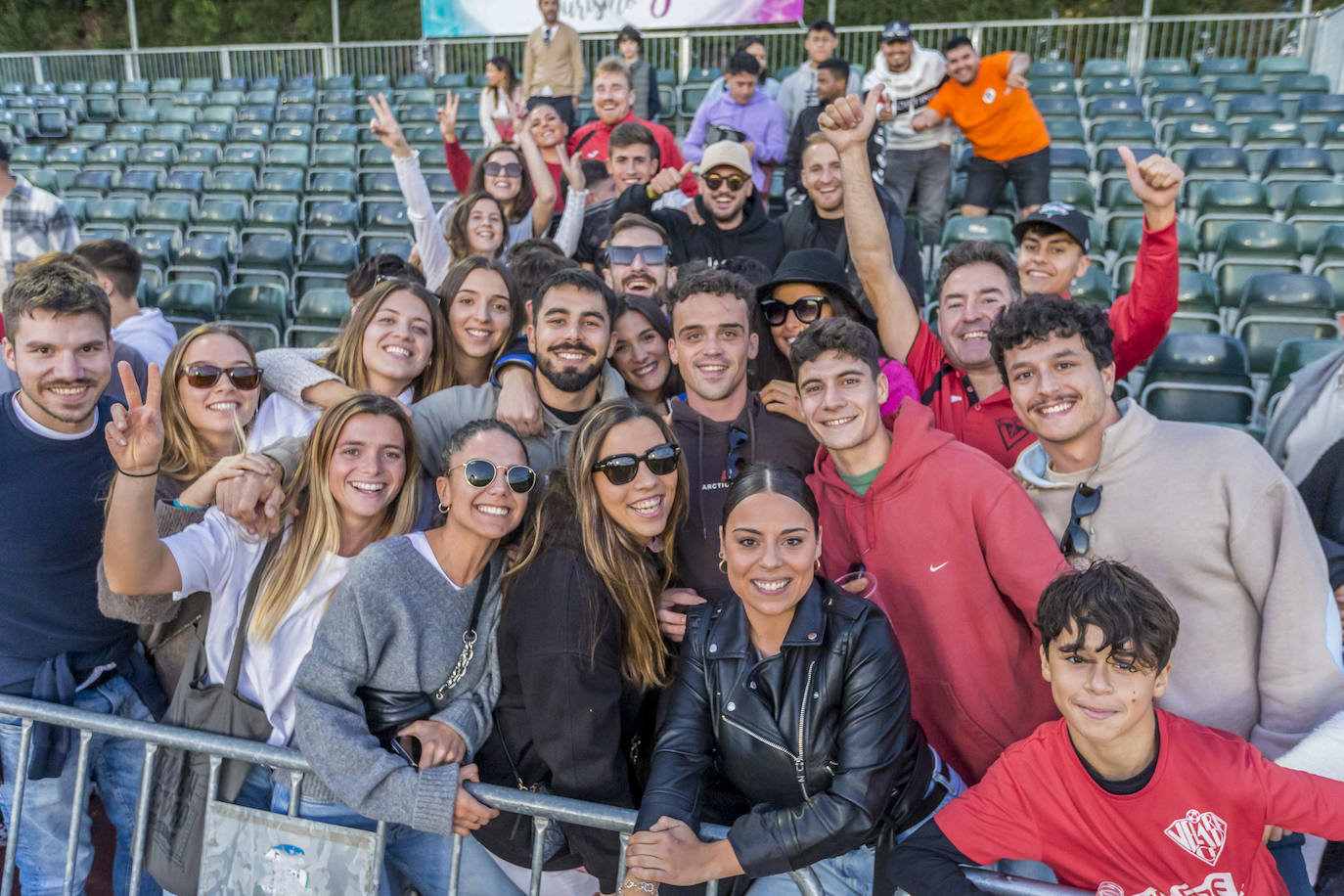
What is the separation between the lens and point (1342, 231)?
6375mm

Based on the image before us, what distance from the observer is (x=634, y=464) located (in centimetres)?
233

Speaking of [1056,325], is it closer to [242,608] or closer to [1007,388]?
[1007,388]

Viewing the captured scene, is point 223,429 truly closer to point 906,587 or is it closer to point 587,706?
point 587,706

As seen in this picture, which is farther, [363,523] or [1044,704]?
[363,523]

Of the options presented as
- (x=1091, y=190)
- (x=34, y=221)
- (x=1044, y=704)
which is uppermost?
(x=1091, y=190)

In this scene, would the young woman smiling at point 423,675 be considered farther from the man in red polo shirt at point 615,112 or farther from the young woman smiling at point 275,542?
the man in red polo shirt at point 615,112

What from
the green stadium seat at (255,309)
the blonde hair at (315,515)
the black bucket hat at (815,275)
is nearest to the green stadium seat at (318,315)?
the green stadium seat at (255,309)

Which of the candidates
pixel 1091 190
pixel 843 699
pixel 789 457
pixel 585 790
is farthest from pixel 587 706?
pixel 1091 190

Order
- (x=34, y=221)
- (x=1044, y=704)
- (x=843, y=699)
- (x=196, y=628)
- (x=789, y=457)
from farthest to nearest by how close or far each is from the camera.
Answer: (x=34, y=221) → (x=789, y=457) → (x=196, y=628) → (x=1044, y=704) → (x=843, y=699)

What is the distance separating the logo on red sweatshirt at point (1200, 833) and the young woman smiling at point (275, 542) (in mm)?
1935

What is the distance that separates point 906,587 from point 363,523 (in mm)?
1437

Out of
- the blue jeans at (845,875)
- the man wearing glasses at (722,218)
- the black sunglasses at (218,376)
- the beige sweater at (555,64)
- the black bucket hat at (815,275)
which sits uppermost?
the beige sweater at (555,64)

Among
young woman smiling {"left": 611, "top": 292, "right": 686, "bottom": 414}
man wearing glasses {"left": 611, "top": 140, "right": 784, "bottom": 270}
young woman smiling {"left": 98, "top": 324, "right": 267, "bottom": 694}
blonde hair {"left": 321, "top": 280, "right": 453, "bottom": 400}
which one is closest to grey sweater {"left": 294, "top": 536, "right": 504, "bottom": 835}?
young woman smiling {"left": 98, "top": 324, "right": 267, "bottom": 694}

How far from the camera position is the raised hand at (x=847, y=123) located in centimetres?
295
